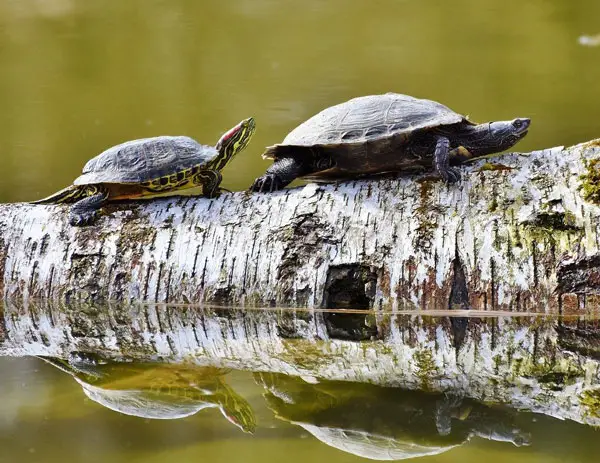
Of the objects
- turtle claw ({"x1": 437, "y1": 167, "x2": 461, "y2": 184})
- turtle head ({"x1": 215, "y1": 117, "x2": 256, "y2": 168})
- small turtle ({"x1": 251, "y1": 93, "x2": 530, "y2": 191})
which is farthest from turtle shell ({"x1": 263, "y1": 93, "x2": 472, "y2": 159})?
turtle head ({"x1": 215, "y1": 117, "x2": 256, "y2": 168})

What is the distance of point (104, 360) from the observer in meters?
3.53

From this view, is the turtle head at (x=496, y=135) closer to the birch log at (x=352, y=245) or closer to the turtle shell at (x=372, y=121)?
the turtle shell at (x=372, y=121)

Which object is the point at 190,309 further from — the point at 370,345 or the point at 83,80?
the point at 83,80

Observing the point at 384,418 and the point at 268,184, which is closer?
the point at 384,418

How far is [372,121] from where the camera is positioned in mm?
4637

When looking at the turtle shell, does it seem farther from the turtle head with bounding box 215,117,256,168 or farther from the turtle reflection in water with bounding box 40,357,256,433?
the turtle reflection in water with bounding box 40,357,256,433

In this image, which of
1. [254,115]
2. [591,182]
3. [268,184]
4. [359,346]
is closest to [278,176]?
[268,184]

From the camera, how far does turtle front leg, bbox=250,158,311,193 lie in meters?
4.67

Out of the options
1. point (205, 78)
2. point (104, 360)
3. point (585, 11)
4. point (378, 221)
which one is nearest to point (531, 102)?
point (585, 11)

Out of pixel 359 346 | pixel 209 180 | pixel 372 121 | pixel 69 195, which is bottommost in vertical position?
pixel 359 346

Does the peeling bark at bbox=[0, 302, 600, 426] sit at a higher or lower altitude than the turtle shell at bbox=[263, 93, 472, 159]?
lower

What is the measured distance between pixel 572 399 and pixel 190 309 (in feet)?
7.68

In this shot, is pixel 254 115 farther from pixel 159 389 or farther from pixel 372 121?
pixel 159 389

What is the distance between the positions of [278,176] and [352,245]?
72 cm
